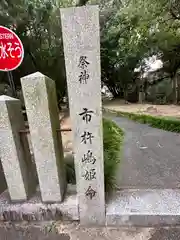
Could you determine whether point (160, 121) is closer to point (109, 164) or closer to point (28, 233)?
point (109, 164)

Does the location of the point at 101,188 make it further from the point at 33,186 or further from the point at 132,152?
the point at 132,152

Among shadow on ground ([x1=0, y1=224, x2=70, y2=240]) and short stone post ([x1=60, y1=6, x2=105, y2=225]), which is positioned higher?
short stone post ([x1=60, y1=6, x2=105, y2=225])

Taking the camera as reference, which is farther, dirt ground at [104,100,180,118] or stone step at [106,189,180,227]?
dirt ground at [104,100,180,118]

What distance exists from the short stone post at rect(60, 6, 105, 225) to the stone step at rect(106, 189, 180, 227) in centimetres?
12

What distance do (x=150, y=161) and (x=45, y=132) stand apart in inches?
88.8

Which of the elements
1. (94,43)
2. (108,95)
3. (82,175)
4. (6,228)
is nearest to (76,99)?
(94,43)

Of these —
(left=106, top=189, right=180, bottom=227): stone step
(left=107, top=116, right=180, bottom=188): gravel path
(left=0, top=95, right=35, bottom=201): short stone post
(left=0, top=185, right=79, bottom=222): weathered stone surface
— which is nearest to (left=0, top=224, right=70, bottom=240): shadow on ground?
(left=0, top=185, right=79, bottom=222): weathered stone surface

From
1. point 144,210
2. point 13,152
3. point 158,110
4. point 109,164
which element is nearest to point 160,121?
point 158,110

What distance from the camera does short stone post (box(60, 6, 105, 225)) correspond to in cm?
143

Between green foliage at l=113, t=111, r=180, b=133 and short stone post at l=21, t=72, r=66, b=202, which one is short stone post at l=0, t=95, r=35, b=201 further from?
green foliage at l=113, t=111, r=180, b=133

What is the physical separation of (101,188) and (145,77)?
12004 mm

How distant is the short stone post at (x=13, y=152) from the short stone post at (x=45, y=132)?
0.53 ft

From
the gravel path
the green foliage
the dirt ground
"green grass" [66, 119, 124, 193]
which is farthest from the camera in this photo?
the dirt ground

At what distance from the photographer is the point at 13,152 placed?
5.84 ft
